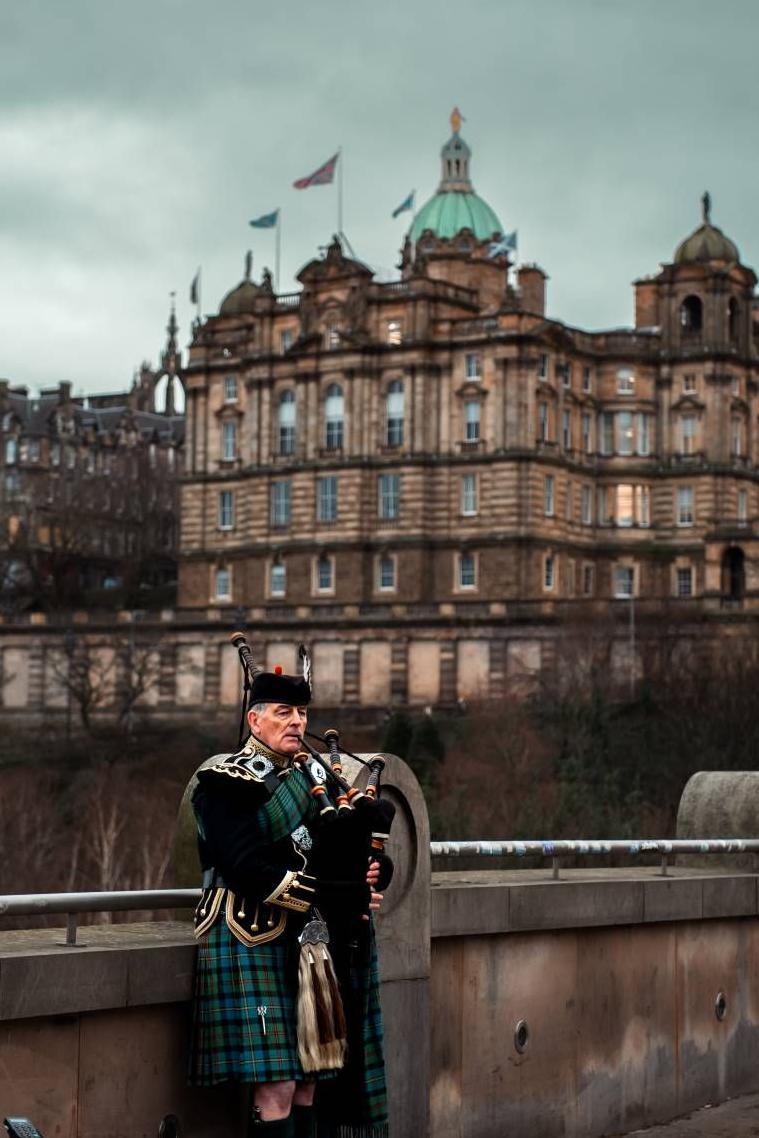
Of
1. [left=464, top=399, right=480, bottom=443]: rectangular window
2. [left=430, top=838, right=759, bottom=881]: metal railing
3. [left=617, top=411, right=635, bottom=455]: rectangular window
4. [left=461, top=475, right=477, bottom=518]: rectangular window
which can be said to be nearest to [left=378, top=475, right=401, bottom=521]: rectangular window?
[left=461, top=475, right=477, bottom=518]: rectangular window

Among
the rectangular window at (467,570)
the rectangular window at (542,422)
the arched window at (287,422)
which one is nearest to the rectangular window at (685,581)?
the rectangular window at (542,422)

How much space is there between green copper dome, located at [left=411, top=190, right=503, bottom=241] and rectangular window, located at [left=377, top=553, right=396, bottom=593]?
21.1m

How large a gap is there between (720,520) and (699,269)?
1281 centimetres

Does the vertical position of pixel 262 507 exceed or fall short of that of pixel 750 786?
it exceeds it

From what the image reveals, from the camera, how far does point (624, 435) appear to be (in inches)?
4343

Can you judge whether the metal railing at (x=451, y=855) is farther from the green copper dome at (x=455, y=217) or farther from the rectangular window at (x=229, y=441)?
the green copper dome at (x=455, y=217)

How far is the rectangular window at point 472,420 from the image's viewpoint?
106 m

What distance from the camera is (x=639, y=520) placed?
110 m

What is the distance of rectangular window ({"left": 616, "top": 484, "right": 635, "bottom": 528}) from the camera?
109500 mm

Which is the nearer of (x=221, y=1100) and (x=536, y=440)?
(x=221, y=1100)

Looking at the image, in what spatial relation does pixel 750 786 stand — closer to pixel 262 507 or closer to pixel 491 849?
pixel 491 849

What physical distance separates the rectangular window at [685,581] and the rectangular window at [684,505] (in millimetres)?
2547

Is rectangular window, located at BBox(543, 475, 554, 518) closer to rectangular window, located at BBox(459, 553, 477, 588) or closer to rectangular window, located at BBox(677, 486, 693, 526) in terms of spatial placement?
rectangular window, located at BBox(459, 553, 477, 588)

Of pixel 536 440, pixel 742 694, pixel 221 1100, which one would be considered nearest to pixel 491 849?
pixel 221 1100
